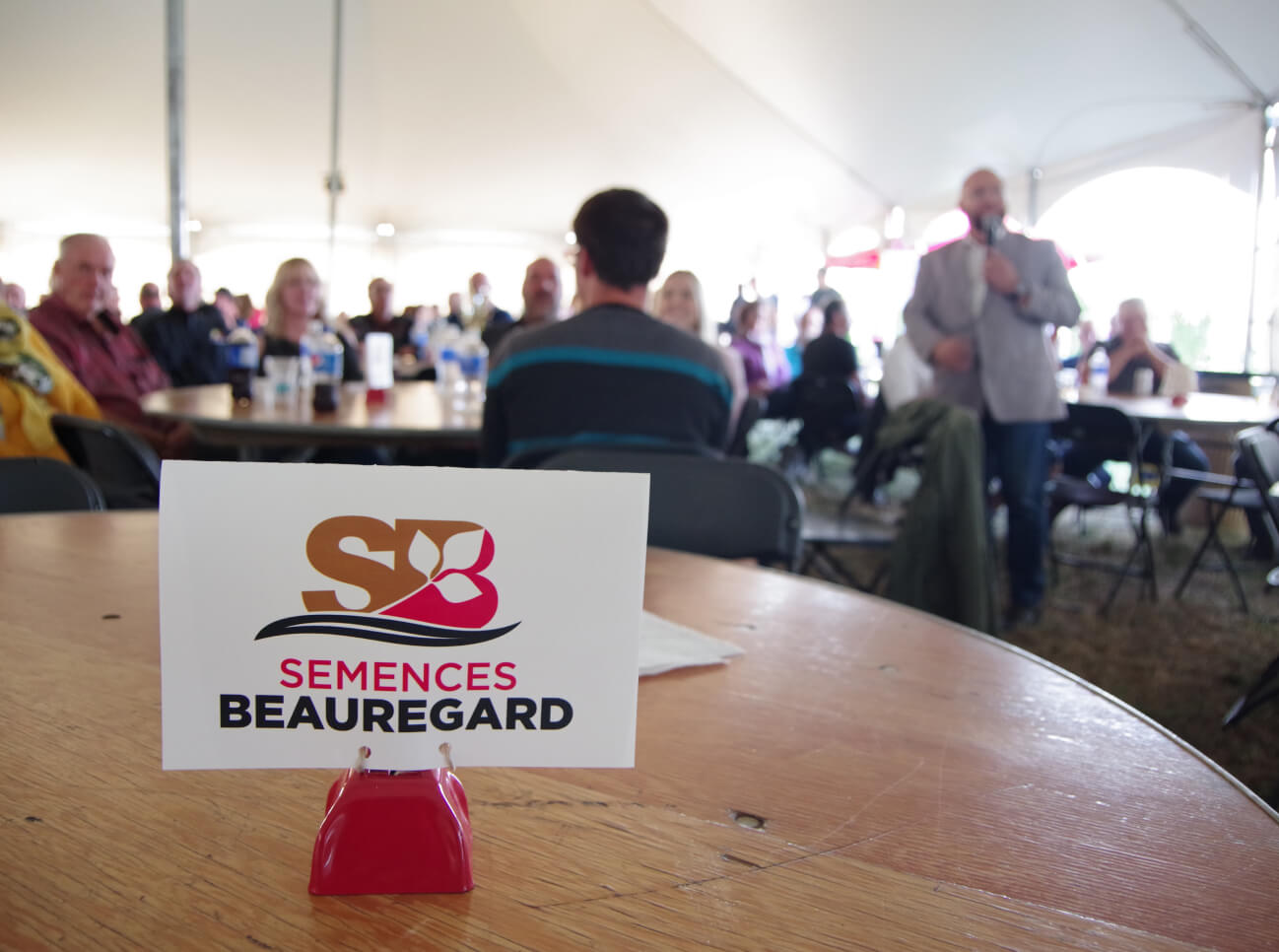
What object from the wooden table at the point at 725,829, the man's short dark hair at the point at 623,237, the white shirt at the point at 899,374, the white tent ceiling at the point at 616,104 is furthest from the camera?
the white tent ceiling at the point at 616,104

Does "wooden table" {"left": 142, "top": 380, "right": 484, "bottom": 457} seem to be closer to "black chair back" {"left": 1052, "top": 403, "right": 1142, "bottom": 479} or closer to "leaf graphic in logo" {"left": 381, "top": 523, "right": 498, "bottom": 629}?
"leaf graphic in logo" {"left": 381, "top": 523, "right": 498, "bottom": 629}

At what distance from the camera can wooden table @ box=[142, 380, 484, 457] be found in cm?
234

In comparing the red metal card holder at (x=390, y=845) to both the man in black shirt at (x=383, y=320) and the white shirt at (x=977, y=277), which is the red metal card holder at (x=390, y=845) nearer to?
the white shirt at (x=977, y=277)

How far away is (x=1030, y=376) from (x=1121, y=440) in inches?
38.3

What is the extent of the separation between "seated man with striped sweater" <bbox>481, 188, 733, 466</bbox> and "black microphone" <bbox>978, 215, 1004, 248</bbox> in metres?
1.75

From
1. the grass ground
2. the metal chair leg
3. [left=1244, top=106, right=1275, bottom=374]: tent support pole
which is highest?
[left=1244, top=106, right=1275, bottom=374]: tent support pole

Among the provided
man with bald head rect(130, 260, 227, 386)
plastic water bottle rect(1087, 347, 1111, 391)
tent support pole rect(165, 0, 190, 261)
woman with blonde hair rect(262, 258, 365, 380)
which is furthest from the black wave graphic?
tent support pole rect(165, 0, 190, 261)

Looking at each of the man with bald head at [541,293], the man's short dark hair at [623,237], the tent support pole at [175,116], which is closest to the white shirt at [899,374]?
the man with bald head at [541,293]

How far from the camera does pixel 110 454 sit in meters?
2.29

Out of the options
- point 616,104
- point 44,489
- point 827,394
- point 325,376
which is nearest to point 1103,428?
point 827,394

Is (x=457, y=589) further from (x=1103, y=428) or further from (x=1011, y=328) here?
(x=1103, y=428)

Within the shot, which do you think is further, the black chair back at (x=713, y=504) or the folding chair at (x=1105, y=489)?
the folding chair at (x=1105, y=489)

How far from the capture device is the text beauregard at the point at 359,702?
1.51 feet

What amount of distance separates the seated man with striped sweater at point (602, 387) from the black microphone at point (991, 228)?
1.75 meters
